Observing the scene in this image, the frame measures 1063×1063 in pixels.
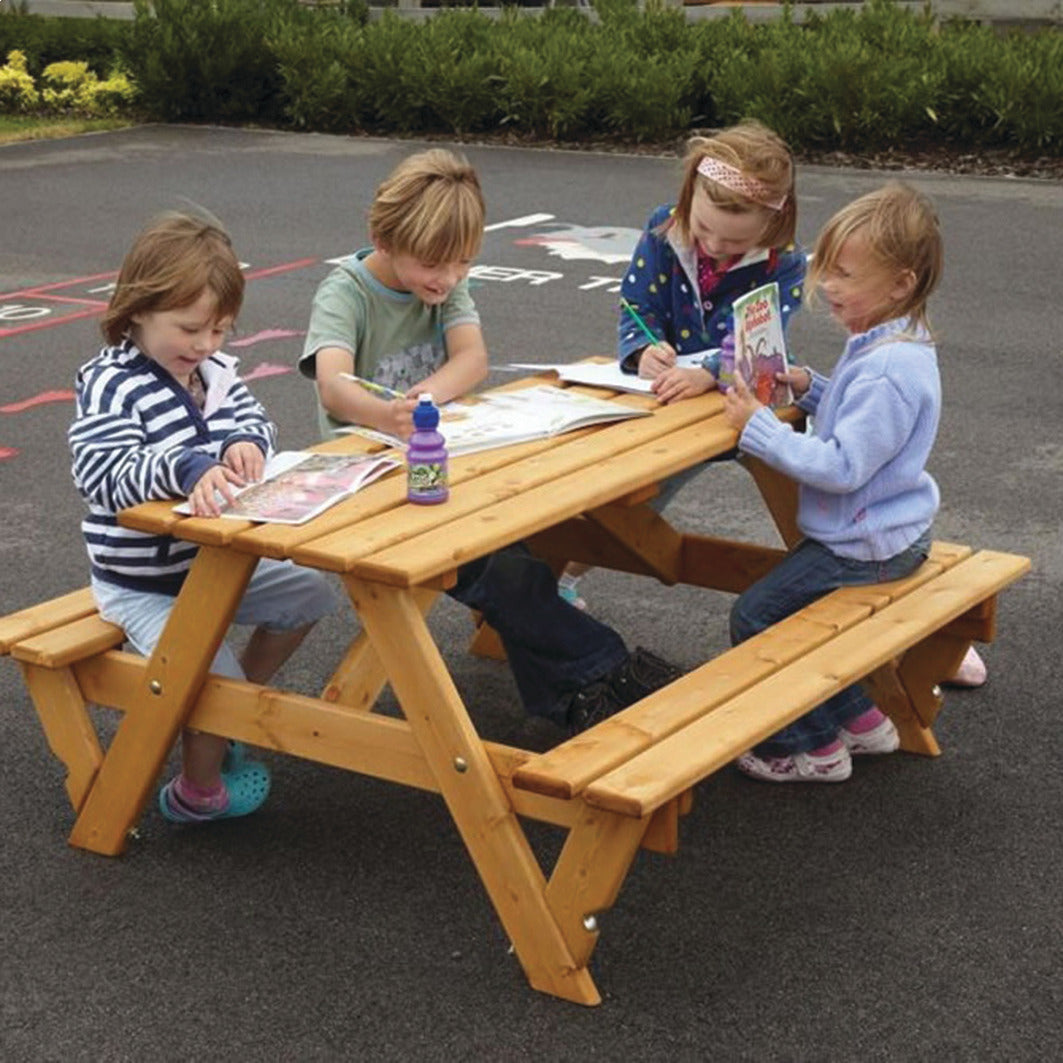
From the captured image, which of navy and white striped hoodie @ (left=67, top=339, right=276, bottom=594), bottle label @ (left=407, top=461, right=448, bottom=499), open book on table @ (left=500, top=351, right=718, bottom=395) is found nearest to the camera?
bottle label @ (left=407, top=461, right=448, bottom=499)

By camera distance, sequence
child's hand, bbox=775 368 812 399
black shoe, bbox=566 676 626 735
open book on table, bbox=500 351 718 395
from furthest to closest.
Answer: open book on table, bbox=500 351 718 395 → child's hand, bbox=775 368 812 399 → black shoe, bbox=566 676 626 735

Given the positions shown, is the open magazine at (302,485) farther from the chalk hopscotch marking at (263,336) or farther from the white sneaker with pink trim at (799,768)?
the chalk hopscotch marking at (263,336)

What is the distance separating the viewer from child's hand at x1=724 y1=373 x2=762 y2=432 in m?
4.59

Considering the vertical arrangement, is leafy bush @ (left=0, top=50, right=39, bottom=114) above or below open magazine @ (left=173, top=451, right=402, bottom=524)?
below

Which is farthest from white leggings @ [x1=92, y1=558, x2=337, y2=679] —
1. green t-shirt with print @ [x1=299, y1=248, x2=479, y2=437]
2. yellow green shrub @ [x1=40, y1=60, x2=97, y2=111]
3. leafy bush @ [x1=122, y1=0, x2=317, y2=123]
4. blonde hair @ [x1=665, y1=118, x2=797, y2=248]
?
yellow green shrub @ [x1=40, y1=60, x2=97, y2=111]

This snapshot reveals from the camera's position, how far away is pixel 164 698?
415 centimetres

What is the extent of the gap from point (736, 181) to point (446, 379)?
0.83 m

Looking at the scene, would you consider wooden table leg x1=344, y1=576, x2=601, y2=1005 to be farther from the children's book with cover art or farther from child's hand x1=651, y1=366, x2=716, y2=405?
child's hand x1=651, y1=366, x2=716, y2=405

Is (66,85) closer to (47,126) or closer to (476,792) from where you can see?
(47,126)

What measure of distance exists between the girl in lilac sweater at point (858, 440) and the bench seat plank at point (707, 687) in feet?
0.32

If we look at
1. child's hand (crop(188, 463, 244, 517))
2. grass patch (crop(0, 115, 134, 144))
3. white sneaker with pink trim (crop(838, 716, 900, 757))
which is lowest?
grass patch (crop(0, 115, 134, 144))

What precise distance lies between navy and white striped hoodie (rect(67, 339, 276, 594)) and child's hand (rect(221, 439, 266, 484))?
39mm

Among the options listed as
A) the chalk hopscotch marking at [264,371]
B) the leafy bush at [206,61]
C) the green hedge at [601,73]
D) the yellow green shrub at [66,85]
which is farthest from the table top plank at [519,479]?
the yellow green shrub at [66,85]

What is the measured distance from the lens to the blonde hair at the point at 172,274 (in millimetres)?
4141
